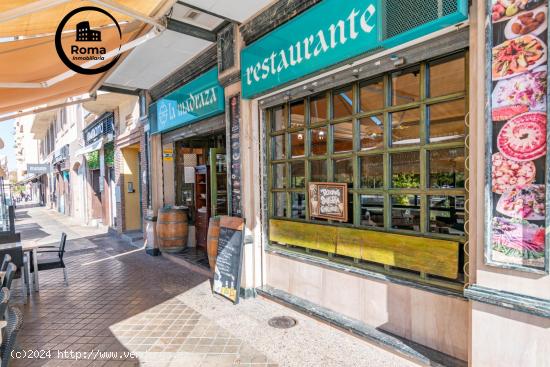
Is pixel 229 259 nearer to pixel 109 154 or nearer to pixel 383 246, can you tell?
pixel 383 246

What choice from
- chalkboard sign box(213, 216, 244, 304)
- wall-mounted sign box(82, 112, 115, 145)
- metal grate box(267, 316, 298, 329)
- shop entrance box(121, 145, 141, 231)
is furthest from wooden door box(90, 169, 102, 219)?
metal grate box(267, 316, 298, 329)

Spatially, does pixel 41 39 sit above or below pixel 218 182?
above

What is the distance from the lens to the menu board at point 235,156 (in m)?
4.80

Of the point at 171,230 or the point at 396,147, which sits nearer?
the point at 396,147

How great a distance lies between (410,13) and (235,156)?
300 cm

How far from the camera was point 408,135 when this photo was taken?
316 centimetres

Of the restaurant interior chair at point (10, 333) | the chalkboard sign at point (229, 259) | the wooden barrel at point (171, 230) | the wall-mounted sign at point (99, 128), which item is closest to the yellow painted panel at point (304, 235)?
the chalkboard sign at point (229, 259)

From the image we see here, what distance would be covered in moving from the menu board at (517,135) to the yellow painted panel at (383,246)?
54cm

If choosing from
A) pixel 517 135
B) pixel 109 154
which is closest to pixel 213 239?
pixel 517 135

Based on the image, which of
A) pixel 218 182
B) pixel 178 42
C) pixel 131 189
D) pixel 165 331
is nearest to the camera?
pixel 165 331

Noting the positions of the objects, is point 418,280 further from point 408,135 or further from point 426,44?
point 426,44

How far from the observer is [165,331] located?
366cm

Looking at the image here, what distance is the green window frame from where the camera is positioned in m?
2.89

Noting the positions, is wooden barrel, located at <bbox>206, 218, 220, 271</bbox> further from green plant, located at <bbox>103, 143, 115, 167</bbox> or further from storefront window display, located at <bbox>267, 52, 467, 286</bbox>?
green plant, located at <bbox>103, 143, 115, 167</bbox>
